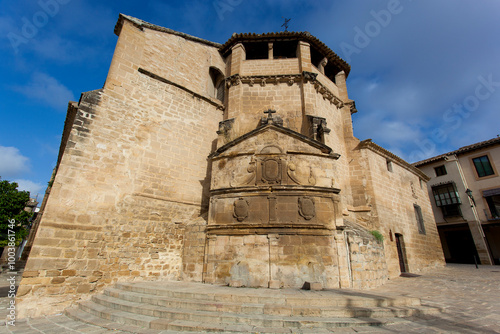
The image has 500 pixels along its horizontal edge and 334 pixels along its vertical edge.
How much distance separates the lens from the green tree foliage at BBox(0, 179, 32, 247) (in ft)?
55.3

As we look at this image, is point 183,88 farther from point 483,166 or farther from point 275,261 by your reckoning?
point 483,166

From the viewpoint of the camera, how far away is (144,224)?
25.6 ft

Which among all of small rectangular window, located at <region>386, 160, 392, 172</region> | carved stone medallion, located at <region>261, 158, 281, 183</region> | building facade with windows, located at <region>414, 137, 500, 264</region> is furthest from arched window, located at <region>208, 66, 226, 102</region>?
building facade with windows, located at <region>414, 137, 500, 264</region>

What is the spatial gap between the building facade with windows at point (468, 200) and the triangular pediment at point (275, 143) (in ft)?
52.3

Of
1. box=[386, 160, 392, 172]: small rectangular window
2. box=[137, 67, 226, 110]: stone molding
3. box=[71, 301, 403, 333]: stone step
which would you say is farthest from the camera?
box=[386, 160, 392, 172]: small rectangular window

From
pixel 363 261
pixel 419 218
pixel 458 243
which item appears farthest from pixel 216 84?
pixel 458 243

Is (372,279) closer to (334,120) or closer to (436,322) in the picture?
(436,322)

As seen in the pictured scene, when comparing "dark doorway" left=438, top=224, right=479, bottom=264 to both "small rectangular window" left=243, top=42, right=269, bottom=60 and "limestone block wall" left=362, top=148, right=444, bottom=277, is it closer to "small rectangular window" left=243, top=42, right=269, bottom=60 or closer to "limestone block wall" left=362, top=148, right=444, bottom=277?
"limestone block wall" left=362, top=148, right=444, bottom=277

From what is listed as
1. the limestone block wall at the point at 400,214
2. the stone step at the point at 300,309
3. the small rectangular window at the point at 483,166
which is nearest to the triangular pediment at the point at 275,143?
the stone step at the point at 300,309

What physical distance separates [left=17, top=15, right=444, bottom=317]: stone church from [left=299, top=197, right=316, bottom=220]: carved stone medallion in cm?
4

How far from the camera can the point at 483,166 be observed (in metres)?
18.3

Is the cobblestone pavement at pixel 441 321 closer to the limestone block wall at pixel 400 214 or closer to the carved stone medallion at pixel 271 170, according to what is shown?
the limestone block wall at pixel 400 214

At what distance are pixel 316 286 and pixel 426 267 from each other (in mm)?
10564

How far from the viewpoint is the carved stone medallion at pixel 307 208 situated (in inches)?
270
